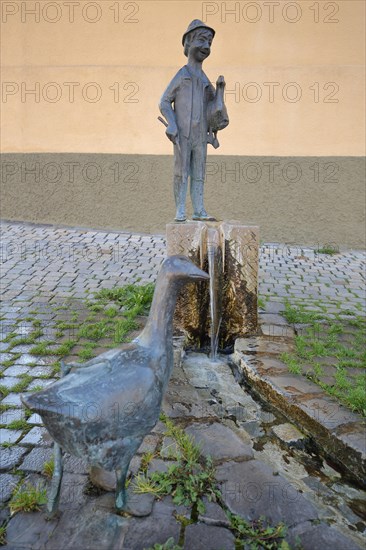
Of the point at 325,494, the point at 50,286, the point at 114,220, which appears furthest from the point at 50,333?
the point at 114,220

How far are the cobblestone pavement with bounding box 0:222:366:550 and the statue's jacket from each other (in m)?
2.31

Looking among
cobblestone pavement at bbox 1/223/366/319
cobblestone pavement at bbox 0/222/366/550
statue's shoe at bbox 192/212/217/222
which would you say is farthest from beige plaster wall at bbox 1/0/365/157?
statue's shoe at bbox 192/212/217/222

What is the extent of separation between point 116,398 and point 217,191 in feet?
26.8

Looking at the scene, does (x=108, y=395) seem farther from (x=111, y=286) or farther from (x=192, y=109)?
(x=111, y=286)

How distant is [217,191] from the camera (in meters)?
9.80

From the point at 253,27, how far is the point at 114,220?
4622 millimetres

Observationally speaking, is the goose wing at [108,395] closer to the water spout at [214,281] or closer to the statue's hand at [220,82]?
the water spout at [214,281]

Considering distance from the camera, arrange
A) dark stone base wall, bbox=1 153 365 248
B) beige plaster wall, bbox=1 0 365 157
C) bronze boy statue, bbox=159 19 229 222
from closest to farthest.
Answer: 1. bronze boy statue, bbox=159 19 229 222
2. beige plaster wall, bbox=1 0 365 157
3. dark stone base wall, bbox=1 153 365 248

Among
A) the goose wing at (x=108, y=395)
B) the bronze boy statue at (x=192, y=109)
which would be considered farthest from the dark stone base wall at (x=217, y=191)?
the goose wing at (x=108, y=395)

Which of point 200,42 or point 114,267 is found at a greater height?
point 200,42

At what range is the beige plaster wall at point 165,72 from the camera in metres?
8.91

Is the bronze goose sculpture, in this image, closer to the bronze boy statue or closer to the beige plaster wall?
the bronze boy statue

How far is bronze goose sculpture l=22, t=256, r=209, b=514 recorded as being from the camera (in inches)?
77.2

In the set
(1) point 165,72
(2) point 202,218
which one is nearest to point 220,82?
(2) point 202,218
